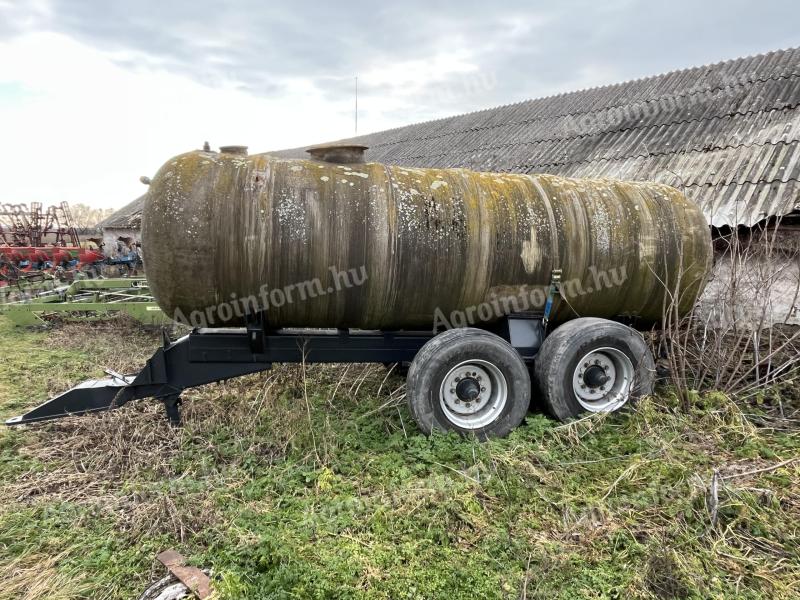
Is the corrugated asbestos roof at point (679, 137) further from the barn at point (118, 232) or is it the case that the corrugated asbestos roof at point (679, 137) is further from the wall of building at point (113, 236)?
the wall of building at point (113, 236)

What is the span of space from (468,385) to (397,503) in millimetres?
1322

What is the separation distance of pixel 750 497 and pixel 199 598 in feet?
10.9

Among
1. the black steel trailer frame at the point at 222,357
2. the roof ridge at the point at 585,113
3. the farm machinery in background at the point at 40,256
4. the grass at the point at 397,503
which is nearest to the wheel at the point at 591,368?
the grass at the point at 397,503

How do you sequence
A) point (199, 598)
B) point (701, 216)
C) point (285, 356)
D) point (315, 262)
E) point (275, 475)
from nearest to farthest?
point (199, 598)
point (275, 475)
point (315, 262)
point (285, 356)
point (701, 216)

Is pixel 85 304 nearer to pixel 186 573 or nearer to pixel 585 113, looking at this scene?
pixel 186 573

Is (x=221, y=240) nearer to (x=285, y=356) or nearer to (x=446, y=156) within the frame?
(x=285, y=356)

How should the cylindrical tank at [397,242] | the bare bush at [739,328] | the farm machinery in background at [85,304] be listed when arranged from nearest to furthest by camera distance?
the cylindrical tank at [397,242], the bare bush at [739,328], the farm machinery in background at [85,304]

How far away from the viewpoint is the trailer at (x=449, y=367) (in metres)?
4.28

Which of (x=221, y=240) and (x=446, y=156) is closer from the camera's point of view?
(x=221, y=240)

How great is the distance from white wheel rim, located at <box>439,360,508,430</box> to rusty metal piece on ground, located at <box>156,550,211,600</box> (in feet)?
7.22

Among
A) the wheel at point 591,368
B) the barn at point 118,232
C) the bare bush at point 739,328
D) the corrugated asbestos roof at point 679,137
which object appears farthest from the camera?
the barn at point 118,232

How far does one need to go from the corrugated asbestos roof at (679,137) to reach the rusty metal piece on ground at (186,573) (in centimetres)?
360

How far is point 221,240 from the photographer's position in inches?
155

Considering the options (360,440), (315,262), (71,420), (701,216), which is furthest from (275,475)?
(701,216)
